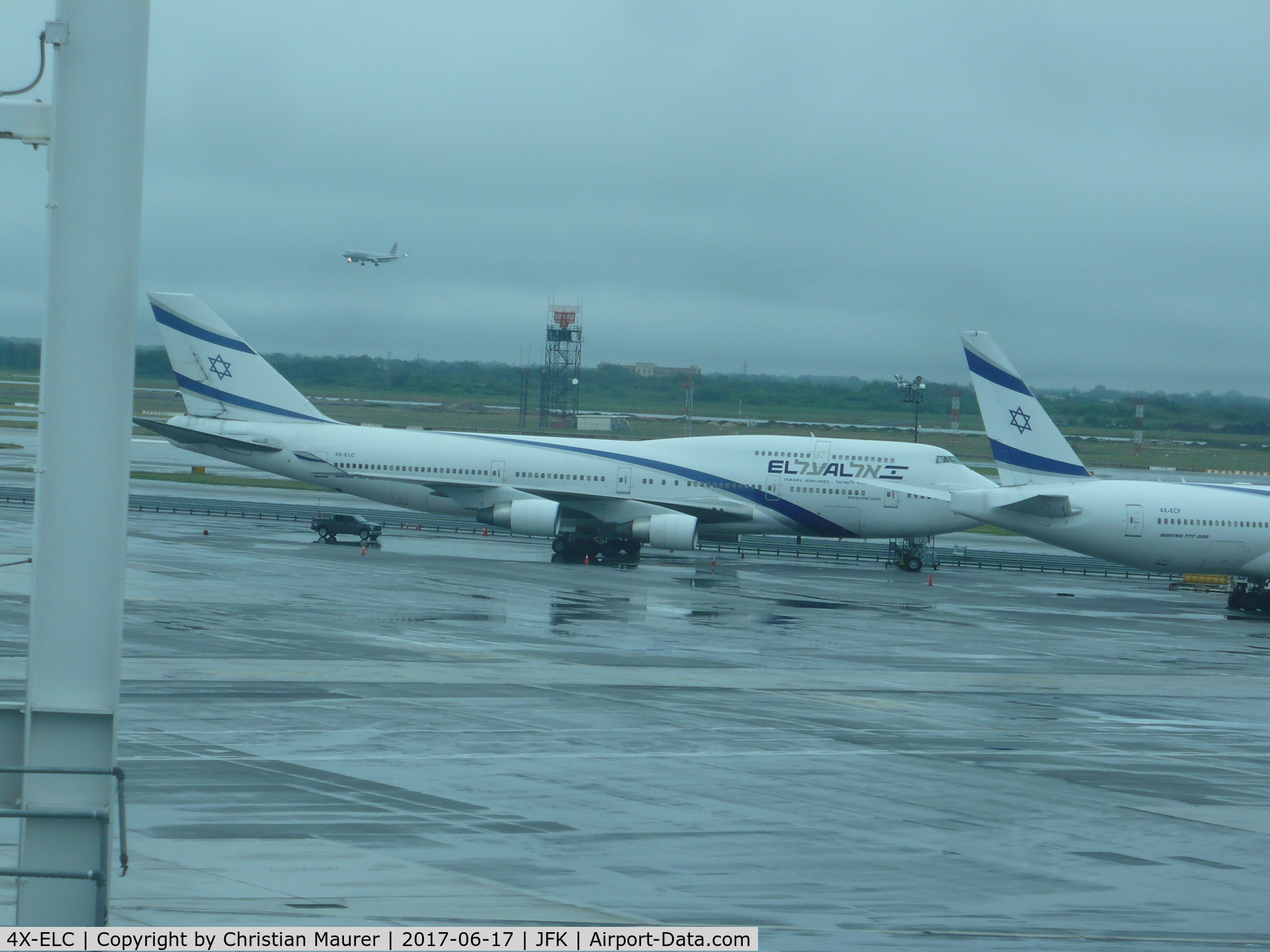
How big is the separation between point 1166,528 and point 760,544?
19.6 m

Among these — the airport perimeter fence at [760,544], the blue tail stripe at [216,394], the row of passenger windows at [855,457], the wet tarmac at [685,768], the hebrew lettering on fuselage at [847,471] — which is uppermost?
the blue tail stripe at [216,394]

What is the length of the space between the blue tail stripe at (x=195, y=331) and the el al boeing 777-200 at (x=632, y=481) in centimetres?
363

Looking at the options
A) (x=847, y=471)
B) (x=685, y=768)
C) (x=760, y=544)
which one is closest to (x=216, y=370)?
(x=760, y=544)

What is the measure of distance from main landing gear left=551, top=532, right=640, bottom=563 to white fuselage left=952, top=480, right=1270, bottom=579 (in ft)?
43.3

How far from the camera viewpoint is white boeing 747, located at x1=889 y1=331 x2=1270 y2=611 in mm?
43000

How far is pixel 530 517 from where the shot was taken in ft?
156

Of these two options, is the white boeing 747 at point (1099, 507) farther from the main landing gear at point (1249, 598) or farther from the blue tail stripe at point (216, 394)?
the blue tail stripe at point (216, 394)

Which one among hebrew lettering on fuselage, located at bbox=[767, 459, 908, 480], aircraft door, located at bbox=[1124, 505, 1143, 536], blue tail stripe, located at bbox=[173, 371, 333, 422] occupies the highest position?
blue tail stripe, located at bbox=[173, 371, 333, 422]

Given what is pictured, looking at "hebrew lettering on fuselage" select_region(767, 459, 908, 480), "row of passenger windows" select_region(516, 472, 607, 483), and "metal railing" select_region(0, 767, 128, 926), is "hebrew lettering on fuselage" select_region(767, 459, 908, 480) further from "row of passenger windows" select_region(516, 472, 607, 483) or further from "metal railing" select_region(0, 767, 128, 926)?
"metal railing" select_region(0, 767, 128, 926)

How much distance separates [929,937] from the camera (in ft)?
35.4

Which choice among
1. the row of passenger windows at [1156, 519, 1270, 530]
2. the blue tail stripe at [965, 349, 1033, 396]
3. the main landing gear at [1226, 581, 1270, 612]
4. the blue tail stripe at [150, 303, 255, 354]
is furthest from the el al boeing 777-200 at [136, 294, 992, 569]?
the main landing gear at [1226, 581, 1270, 612]

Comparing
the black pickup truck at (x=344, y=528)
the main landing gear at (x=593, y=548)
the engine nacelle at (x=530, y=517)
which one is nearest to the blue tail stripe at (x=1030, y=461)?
the main landing gear at (x=593, y=548)

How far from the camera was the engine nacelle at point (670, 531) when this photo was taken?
46406mm

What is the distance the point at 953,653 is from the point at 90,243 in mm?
25369
